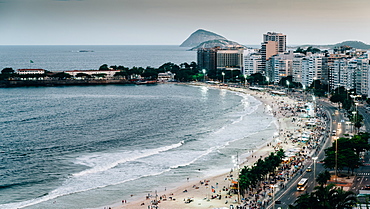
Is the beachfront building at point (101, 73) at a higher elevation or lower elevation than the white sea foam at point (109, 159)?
higher

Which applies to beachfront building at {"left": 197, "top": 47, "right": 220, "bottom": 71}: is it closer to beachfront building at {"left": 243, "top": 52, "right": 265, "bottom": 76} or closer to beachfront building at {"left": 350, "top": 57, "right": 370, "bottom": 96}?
beachfront building at {"left": 243, "top": 52, "right": 265, "bottom": 76}

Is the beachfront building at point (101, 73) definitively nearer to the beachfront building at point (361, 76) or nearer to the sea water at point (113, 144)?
the sea water at point (113, 144)

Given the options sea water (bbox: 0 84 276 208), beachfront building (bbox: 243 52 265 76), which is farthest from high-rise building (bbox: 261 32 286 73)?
sea water (bbox: 0 84 276 208)

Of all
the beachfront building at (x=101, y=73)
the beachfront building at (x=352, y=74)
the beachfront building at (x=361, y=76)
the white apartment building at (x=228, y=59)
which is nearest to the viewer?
the beachfront building at (x=361, y=76)

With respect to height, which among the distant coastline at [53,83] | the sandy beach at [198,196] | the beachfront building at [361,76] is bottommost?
the sandy beach at [198,196]

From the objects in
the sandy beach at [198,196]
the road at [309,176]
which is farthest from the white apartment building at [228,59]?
the sandy beach at [198,196]

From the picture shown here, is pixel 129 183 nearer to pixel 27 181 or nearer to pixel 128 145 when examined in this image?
pixel 27 181

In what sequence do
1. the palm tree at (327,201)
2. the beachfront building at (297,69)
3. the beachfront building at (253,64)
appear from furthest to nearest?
the beachfront building at (253,64) → the beachfront building at (297,69) → the palm tree at (327,201)

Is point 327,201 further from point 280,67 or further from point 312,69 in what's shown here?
point 280,67
